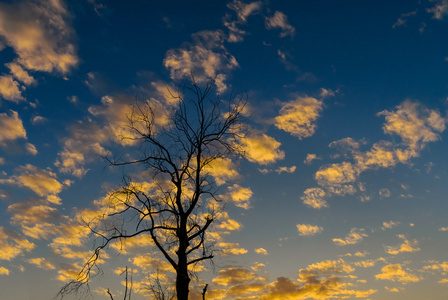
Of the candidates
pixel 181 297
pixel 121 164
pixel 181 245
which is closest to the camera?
pixel 181 297

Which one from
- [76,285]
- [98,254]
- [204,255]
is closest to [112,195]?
[98,254]

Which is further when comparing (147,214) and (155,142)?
(155,142)

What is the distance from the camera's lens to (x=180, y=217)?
1188cm

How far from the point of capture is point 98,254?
11547mm

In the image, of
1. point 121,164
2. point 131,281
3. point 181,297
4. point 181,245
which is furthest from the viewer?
point 121,164

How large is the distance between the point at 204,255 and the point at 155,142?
4.50 meters

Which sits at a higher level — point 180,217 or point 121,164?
point 121,164

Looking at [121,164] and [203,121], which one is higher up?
[203,121]

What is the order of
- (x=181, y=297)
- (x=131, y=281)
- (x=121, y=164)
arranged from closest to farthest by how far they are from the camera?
(x=131, y=281) → (x=181, y=297) → (x=121, y=164)

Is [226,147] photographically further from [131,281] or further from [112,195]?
[131,281]

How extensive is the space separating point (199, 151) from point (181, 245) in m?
3.56

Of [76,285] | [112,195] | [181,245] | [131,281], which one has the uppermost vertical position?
[112,195]

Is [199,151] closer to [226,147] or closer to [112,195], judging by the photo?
[226,147]

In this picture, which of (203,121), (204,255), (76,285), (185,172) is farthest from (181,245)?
(203,121)
